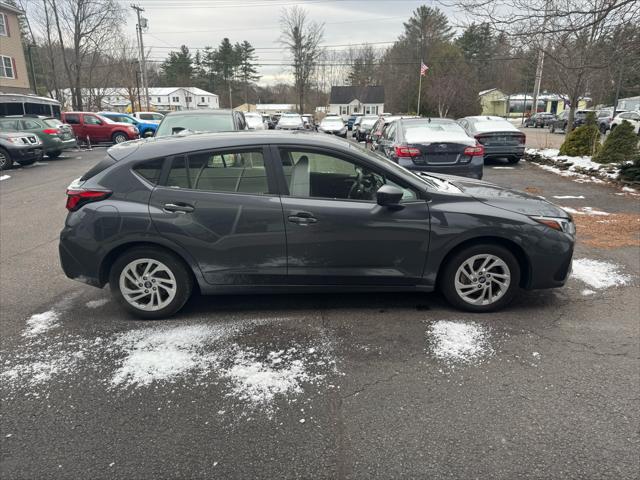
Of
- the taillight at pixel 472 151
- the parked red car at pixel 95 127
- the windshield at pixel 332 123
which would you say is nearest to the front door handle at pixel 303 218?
the taillight at pixel 472 151

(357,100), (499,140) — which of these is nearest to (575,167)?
(499,140)

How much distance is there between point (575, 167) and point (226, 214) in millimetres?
11669

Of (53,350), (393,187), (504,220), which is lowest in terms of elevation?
(53,350)

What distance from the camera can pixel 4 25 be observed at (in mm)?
33188

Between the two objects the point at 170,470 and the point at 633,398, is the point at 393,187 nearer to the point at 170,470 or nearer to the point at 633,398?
the point at 633,398

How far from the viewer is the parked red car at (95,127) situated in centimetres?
2423

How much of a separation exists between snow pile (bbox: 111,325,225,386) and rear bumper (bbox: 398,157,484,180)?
223 inches

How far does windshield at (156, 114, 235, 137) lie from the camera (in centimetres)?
955

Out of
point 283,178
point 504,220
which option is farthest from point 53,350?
point 504,220

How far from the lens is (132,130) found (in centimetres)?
2450

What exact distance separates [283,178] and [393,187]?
94 centimetres

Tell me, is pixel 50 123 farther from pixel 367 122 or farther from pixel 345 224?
pixel 345 224

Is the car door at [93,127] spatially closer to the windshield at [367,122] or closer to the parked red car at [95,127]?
the parked red car at [95,127]

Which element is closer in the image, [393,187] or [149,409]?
[149,409]
